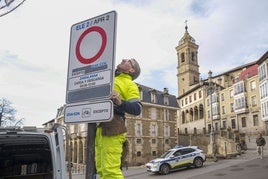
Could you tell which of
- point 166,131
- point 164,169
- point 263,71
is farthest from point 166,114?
point 164,169

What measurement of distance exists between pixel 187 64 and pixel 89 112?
88.1 meters

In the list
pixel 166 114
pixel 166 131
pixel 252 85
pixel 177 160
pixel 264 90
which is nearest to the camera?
pixel 177 160

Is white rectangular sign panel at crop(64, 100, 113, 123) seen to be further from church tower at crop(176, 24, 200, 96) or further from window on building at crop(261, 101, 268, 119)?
church tower at crop(176, 24, 200, 96)

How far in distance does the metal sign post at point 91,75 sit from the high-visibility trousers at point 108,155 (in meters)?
0.14

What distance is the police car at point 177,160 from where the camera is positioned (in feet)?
81.5

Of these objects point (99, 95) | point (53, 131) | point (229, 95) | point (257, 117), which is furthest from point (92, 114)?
point (229, 95)

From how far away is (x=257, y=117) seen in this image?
6256 centimetres

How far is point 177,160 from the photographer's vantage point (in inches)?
996

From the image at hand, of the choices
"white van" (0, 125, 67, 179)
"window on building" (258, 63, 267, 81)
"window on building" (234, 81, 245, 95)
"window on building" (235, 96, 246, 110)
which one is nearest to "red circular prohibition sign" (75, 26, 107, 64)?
"white van" (0, 125, 67, 179)

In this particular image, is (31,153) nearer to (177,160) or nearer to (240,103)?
(177,160)

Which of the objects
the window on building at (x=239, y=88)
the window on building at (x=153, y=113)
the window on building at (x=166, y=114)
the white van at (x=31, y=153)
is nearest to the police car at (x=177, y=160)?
the white van at (x=31, y=153)

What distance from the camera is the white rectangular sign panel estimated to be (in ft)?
9.42

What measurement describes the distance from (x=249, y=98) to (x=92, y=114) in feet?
217

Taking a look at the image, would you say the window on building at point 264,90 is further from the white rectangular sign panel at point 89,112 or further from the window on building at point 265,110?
Result: the white rectangular sign panel at point 89,112
